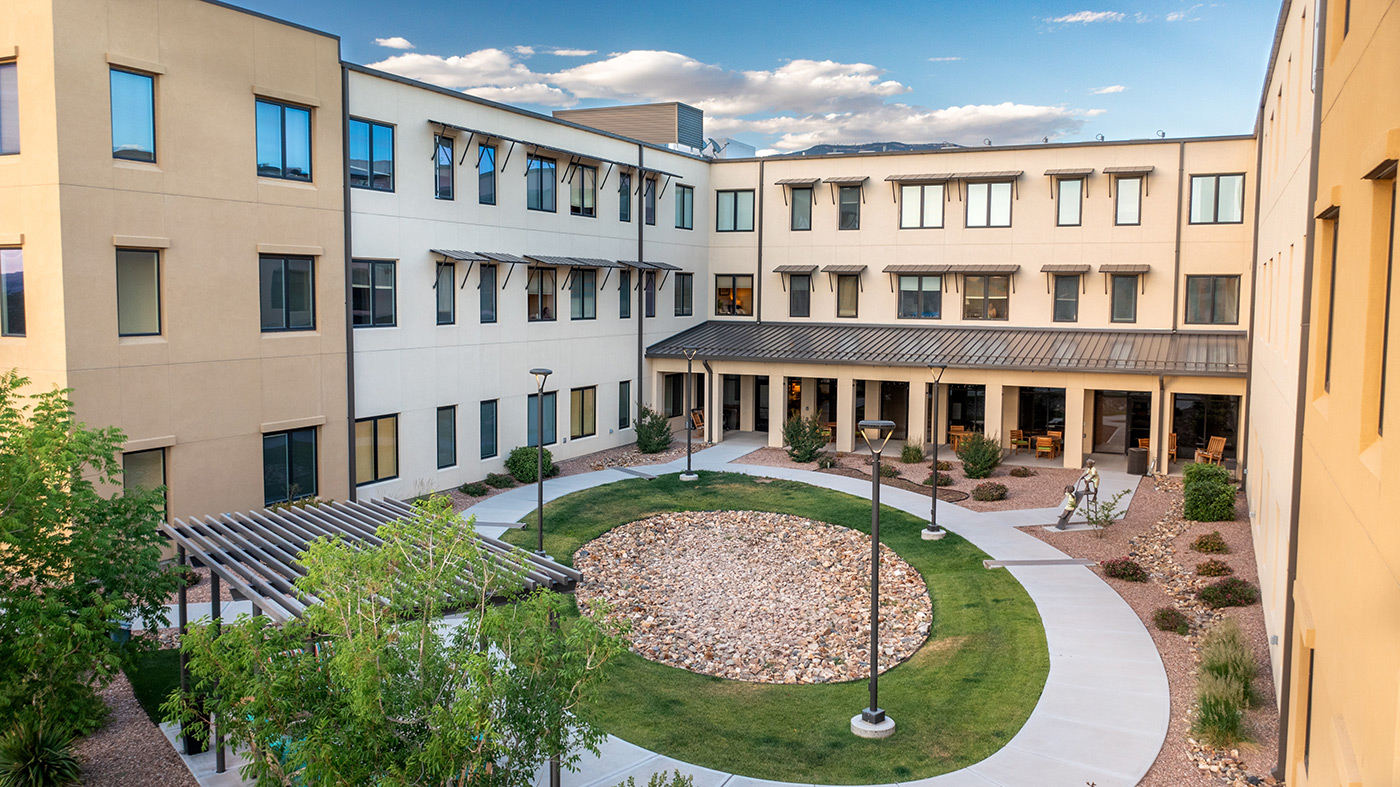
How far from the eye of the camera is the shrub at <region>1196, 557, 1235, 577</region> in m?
18.7

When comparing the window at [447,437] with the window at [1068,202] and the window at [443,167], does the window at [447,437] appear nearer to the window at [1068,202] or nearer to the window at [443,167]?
the window at [443,167]

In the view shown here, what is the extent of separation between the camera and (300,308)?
21438 mm

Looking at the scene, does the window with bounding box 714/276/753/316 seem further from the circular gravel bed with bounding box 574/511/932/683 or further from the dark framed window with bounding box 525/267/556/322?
the circular gravel bed with bounding box 574/511/932/683

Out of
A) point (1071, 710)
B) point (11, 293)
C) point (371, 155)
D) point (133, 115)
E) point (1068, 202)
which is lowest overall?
point (1071, 710)

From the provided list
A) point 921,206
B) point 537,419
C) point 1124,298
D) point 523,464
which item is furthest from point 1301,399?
point 921,206

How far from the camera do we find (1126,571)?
63.2ft

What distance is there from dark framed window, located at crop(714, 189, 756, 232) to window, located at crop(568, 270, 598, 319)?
818 centimetres

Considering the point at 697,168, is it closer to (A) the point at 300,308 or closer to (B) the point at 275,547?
(A) the point at 300,308

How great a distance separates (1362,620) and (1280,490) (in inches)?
351

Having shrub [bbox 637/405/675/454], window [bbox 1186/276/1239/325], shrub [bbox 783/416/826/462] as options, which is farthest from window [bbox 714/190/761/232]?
window [bbox 1186/276/1239/325]

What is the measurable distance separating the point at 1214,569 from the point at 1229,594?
4.75ft

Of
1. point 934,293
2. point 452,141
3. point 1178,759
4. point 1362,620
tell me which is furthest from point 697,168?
point 1362,620

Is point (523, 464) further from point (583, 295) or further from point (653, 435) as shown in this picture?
point (583, 295)

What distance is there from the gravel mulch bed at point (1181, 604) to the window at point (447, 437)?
591 inches
